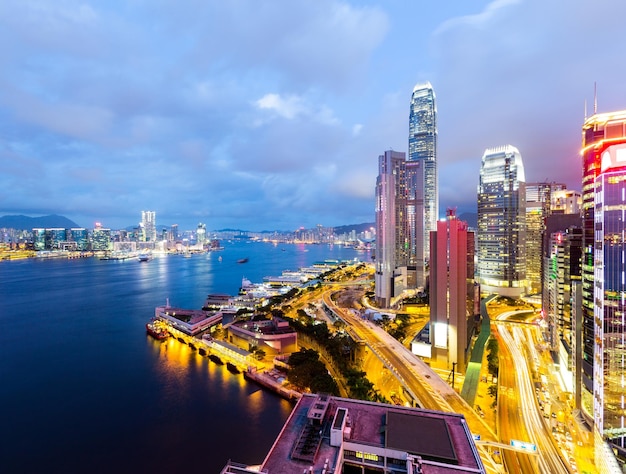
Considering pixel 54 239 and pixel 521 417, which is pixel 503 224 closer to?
pixel 521 417

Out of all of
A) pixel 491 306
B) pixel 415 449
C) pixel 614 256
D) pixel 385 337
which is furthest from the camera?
pixel 491 306

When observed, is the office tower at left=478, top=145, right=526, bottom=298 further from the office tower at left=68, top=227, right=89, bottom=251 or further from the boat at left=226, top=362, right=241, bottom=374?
the office tower at left=68, top=227, right=89, bottom=251

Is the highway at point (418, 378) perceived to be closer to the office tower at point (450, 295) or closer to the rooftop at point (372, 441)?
the office tower at point (450, 295)

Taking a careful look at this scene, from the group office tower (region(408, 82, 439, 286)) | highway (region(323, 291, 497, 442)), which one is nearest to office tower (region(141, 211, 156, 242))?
office tower (region(408, 82, 439, 286))

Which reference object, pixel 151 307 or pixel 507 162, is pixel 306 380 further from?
pixel 507 162

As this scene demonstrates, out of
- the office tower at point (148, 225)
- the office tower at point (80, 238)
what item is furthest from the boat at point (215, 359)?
the office tower at point (148, 225)

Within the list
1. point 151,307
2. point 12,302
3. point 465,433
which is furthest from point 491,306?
point 12,302
